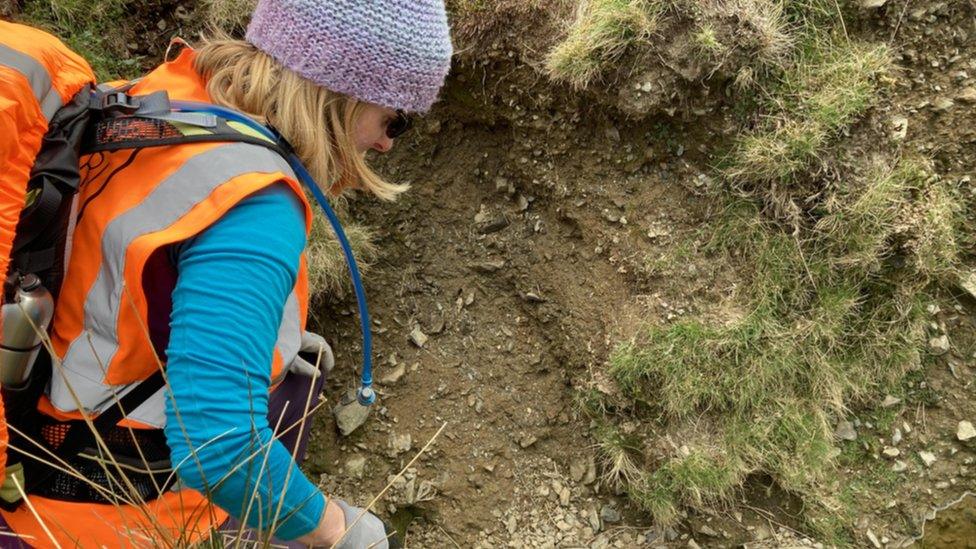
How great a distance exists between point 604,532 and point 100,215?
257cm

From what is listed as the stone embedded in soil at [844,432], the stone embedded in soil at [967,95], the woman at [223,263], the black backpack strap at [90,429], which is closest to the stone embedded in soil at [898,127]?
the stone embedded in soil at [967,95]

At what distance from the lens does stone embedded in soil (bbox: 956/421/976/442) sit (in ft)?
10.3

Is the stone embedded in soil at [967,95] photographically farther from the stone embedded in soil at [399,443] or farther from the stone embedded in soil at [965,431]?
the stone embedded in soil at [399,443]

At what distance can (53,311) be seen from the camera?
155cm

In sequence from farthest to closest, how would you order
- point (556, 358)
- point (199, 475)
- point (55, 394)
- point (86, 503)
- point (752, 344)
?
point (556, 358) → point (752, 344) → point (86, 503) → point (55, 394) → point (199, 475)

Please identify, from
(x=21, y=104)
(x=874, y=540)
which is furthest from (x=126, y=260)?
(x=874, y=540)

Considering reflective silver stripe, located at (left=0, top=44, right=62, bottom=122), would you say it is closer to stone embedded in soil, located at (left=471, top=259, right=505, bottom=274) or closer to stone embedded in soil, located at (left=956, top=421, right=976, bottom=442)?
stone embedded in soil, located at (left=471, top=259, right=505, bottom=274)

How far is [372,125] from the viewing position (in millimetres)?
1844

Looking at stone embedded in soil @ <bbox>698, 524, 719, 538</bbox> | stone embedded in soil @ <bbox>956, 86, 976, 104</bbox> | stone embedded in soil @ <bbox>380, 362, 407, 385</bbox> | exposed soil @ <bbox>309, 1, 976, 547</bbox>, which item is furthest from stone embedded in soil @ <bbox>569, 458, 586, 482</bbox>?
stone embedded in soil @ <bbox>956, 86, 976, 104</bbox>

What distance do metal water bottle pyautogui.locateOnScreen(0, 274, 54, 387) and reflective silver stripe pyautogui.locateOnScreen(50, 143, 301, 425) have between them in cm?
7

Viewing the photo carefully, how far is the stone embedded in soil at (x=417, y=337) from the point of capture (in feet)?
11.9

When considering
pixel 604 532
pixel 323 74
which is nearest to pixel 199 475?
pixel 323 74

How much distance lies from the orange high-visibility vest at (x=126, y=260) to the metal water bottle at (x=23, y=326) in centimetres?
5

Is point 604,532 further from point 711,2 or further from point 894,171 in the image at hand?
point 711,2
